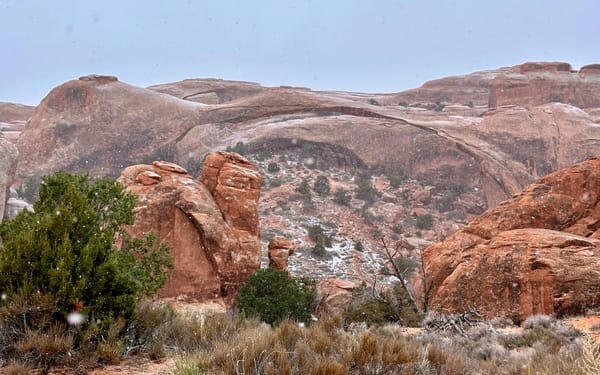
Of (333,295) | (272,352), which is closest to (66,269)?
(272,352)

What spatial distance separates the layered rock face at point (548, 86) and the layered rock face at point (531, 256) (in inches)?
1337

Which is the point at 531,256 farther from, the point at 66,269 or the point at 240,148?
the point at 240,148

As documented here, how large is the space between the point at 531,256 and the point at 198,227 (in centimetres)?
1102

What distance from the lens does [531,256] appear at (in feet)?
38.1

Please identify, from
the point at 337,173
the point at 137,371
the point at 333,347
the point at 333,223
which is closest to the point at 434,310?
the point at 333,347

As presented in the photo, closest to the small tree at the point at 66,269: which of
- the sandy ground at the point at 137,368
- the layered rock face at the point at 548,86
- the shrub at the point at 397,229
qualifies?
the sandy ground at the point at 137,368

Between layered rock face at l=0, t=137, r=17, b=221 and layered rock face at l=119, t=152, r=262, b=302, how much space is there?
32.6ft

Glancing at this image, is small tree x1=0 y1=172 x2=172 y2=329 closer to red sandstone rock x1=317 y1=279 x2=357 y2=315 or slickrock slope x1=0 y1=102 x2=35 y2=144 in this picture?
red sandstone rock x1=317 y1=279 x2=357 y2=315

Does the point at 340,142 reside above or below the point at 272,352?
above

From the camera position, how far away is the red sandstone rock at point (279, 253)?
57.5 feet

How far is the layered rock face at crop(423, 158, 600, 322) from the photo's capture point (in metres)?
11.0

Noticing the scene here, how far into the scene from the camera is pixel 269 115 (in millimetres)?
43781

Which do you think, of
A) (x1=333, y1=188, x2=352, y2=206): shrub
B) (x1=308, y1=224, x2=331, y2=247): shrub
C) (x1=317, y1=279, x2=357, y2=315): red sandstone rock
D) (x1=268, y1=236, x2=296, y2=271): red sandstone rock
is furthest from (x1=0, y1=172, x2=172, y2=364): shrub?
(x1=333, y1=188, x2=352, y2=206): shrub

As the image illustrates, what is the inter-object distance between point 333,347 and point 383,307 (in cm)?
874
